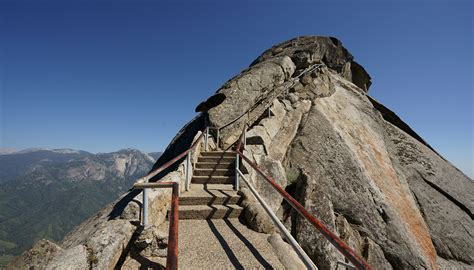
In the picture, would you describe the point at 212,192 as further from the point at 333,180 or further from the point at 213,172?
the point at 333,180

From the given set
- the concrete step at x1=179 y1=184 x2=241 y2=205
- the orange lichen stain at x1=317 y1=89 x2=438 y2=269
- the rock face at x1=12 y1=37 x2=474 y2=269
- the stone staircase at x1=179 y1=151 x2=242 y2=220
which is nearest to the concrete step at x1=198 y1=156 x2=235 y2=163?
the stone staircase at x1=179 y1=151 x2=242 y2=220

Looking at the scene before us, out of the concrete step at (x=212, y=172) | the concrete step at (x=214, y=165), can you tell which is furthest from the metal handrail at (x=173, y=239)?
the concrete step at (x=214, y=165)

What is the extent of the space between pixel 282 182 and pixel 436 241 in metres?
7.57

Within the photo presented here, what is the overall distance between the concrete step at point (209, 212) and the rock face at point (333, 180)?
35 centimetres

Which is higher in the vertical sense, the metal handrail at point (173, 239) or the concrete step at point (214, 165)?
the concrete step at point (214, 165)

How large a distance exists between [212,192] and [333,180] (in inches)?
231

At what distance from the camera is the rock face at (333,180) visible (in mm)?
7059

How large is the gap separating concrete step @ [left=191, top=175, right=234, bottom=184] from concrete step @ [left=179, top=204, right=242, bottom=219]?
78.2 inches

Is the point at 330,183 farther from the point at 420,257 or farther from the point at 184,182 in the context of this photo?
the point at 184,182

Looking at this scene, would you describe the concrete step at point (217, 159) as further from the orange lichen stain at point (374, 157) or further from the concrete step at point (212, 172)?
the orange lichen stain at point (374, 157)

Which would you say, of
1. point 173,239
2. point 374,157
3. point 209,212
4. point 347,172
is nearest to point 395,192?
point 374,157

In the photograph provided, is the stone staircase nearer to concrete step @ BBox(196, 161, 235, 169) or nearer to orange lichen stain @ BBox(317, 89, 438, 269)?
concrete step @ BBox(196, 161, 235, 169)

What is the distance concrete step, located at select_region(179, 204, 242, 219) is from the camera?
6332 mm

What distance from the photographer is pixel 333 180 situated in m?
10.5
